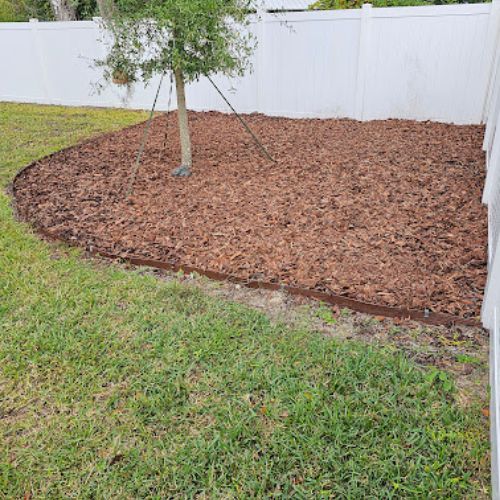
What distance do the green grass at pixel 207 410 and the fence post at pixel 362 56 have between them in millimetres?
5845

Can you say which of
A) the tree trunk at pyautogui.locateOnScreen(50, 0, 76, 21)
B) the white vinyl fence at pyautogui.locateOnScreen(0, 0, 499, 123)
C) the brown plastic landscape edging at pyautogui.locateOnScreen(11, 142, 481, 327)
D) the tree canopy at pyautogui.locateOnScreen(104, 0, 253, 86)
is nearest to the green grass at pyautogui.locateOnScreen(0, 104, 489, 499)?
the brown plastic landscape edging at pyautogui.locateOnScreen(11, 142, 481, 327)

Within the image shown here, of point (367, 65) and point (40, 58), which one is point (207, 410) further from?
point (40, 58)

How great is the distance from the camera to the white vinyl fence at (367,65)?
6.70 metres

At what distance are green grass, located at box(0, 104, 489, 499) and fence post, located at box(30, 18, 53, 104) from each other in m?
8.95

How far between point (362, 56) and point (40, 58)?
24.1 ft

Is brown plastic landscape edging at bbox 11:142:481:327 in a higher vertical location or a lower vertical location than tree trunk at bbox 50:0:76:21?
lower

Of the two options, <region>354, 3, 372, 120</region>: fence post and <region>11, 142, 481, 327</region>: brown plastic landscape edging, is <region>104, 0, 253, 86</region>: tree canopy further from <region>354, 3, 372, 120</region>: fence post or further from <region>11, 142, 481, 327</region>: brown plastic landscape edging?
<region>354, 3, 372, 120</region>: fence post

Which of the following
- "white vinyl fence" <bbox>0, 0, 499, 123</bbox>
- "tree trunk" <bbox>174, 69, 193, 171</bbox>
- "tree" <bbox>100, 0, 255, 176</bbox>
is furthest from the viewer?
"white vinyl fence" <bbox>0, 0, 499, 123</bbox>

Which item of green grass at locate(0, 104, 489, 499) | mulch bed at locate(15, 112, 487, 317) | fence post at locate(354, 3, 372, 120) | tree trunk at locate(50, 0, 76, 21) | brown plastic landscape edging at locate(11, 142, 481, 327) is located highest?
tree trunk at locate(50, 0, 76, 21)

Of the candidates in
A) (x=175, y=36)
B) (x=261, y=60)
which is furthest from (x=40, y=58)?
(x=175, y=36)

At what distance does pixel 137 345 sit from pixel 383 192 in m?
2.99

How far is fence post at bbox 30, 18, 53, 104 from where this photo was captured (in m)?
9.88

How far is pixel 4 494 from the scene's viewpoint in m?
1.79

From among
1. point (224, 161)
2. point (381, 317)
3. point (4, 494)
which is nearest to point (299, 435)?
point (381, 317)
